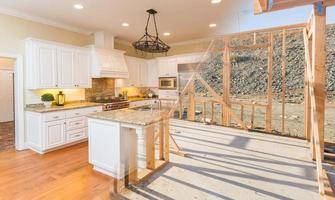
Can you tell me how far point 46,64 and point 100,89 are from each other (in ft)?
5.49

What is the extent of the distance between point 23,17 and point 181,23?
3354mm

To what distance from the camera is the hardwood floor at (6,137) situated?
4078 mm

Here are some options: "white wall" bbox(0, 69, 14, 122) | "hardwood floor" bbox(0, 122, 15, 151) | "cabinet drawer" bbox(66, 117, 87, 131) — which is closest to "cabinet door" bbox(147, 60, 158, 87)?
"cabinet drawer" bbox(66, 117, 87, 131)

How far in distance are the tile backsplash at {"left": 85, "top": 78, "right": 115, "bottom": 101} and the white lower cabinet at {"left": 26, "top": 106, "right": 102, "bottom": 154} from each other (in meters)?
0.94

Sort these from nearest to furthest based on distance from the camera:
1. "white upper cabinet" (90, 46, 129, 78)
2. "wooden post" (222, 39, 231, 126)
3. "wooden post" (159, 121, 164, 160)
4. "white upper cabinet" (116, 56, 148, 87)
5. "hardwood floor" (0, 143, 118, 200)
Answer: "hardwood floor" (0, 143, 118, 200) < "wooden post" (159, 121, 164, 160) < "white upper cabinet" (90, 46, 129, 78) < "wooden post" (222, 39, 231, 126) < "white upper cabinet" (116, 56, 148, 87)

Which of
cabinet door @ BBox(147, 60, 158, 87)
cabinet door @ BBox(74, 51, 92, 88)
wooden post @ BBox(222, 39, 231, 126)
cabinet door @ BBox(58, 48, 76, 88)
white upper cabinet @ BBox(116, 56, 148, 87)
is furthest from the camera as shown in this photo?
cabinet door @ BBox(147, 60, 158, 87)

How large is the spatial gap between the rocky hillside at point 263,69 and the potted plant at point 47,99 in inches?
150

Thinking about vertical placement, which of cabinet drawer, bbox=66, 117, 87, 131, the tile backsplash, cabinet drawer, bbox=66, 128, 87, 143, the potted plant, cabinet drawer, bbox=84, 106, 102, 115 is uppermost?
the tile backsplash

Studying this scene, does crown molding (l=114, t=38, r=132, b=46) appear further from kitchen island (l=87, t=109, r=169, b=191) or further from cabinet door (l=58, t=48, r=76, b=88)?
kitchen island (l=87, t=109, r=169, b=191)

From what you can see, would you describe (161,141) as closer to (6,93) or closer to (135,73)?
(135,73)

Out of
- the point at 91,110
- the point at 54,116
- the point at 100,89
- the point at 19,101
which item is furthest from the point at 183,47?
the point at 19,101

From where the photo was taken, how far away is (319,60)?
103 inches

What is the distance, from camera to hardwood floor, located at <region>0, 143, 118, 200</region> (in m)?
2.36

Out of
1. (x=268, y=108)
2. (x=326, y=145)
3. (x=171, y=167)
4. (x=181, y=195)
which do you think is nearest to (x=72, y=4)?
(x=171, y=167)
